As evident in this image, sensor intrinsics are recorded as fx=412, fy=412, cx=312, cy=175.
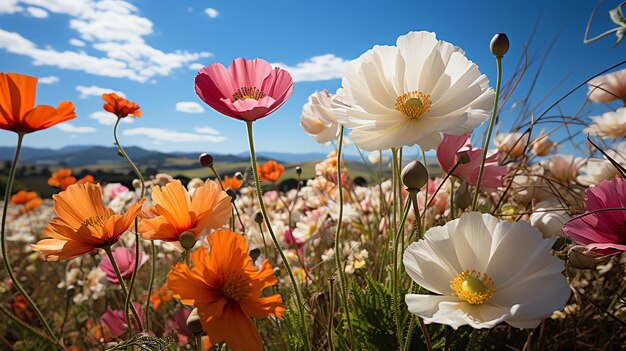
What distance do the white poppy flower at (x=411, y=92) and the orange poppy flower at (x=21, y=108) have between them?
0.41m

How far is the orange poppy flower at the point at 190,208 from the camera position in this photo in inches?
18.6

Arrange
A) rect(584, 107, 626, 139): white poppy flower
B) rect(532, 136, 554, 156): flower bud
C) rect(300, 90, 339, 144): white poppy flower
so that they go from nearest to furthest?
1. rect(300, 90, 339, 144): white poppy flower
2. rect(584, 107, 626, 139): white poppy flower
3. rect(532, 136, 554, 156): flower bud

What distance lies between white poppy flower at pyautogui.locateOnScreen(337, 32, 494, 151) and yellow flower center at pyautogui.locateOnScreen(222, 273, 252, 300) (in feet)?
0.64

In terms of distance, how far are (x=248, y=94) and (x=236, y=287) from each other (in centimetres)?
25

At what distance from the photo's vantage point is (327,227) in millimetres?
1146

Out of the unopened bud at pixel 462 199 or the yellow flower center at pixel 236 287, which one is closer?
the yellow flower center at pixel 236 287

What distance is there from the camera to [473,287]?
40 cm

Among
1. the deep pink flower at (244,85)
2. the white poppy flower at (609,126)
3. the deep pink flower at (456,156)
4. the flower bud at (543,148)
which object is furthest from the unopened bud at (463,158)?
the flower bud at (543,148)

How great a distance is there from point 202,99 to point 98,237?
191 mm

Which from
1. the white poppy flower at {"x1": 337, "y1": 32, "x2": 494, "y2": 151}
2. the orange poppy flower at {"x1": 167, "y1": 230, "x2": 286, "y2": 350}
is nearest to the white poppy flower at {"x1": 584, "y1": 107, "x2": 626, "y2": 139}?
the white poppy flower at {"x1": 337, "y1": 32, "x2": 494, "y2": 151}

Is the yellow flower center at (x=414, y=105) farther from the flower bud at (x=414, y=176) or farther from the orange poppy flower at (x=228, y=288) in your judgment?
the orange poppy flower at (x=228, y=288)

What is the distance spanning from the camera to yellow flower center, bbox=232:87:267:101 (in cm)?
54

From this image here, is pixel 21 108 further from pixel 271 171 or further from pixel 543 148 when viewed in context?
pixel 543 148

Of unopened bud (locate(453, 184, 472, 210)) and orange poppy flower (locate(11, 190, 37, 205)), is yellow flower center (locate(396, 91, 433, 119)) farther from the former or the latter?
orange poppy flower (locate(11, 190, 37, 205))
